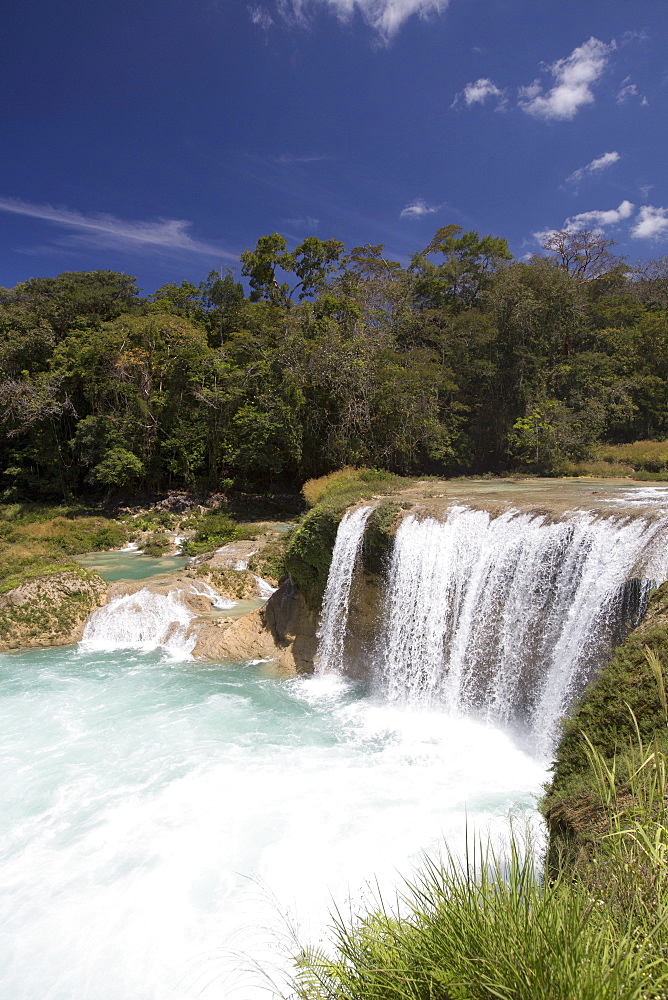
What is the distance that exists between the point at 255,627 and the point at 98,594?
3.99 meters

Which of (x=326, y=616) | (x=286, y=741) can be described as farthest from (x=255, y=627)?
(x=286, y=741)

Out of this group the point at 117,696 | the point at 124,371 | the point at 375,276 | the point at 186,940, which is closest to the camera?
the point at 186,940

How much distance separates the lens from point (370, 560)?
31.6 feet

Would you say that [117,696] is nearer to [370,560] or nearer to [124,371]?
[370,560]

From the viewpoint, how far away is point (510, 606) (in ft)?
25.0

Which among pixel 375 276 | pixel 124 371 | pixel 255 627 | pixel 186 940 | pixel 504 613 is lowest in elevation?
pixel 186 940

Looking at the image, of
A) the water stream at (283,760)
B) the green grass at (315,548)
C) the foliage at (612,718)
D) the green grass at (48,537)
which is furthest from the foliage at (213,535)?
the foliage at (612,718)

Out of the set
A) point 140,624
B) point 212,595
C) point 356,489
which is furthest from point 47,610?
point 356,489

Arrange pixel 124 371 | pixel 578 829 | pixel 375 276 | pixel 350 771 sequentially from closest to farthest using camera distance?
pixel 578 829, pixel 350 771, pixel 124 371, pixel 375 276

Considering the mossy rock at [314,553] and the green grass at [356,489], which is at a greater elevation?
the green grass at [356,489]

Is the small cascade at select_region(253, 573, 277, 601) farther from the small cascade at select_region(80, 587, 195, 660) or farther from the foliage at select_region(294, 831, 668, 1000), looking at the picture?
the foliage at select_region(294, 831, 668, 1000)

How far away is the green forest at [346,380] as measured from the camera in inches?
846

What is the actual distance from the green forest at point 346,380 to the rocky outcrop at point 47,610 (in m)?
11.5

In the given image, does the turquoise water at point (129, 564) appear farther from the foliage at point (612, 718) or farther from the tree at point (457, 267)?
the tree at point (457, 267)
